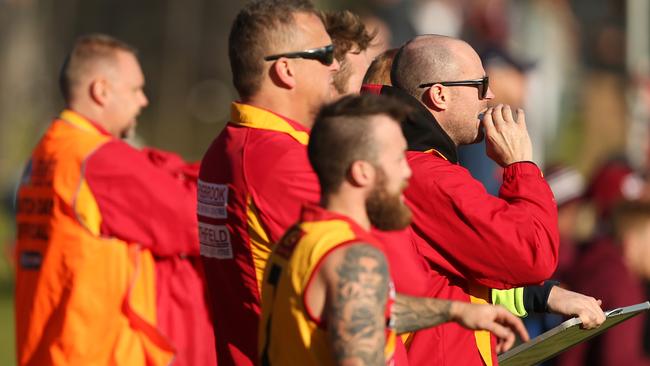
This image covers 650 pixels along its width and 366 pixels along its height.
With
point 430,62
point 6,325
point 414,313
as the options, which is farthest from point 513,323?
point 6,325

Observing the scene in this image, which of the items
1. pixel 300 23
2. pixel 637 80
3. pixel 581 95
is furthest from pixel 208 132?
pixel 300 23

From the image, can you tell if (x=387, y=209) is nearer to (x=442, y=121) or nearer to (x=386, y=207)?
(x=386, y=207)

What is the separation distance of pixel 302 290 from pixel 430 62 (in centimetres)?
158

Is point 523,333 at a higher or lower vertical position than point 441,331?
higher

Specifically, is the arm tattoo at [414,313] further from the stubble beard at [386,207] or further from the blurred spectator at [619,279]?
the blurred spectator at [619,279]

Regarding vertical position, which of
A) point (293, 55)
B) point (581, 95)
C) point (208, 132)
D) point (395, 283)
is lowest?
point (208, 132)

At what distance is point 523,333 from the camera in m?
4.27

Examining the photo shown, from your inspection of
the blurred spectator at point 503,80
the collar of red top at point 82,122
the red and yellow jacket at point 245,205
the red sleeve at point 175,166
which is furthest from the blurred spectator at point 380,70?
the blurred spectator at point 503,80

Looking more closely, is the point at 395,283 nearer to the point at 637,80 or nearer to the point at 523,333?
the point at 523,333

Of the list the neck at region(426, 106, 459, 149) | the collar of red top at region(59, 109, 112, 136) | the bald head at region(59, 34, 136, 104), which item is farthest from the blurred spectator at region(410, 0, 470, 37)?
the neck at region(426, 106, 459, 149)

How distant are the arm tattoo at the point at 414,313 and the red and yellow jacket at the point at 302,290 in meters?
0.04

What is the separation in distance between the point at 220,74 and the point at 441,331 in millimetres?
27810

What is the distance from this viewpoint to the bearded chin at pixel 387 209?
4461 millimetres

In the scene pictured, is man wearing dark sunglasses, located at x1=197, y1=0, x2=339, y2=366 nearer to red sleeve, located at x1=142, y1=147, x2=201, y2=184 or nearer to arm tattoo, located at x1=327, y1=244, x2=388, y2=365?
arm tattoo, located at x1=327, y1=244, x2=388, y2=365
